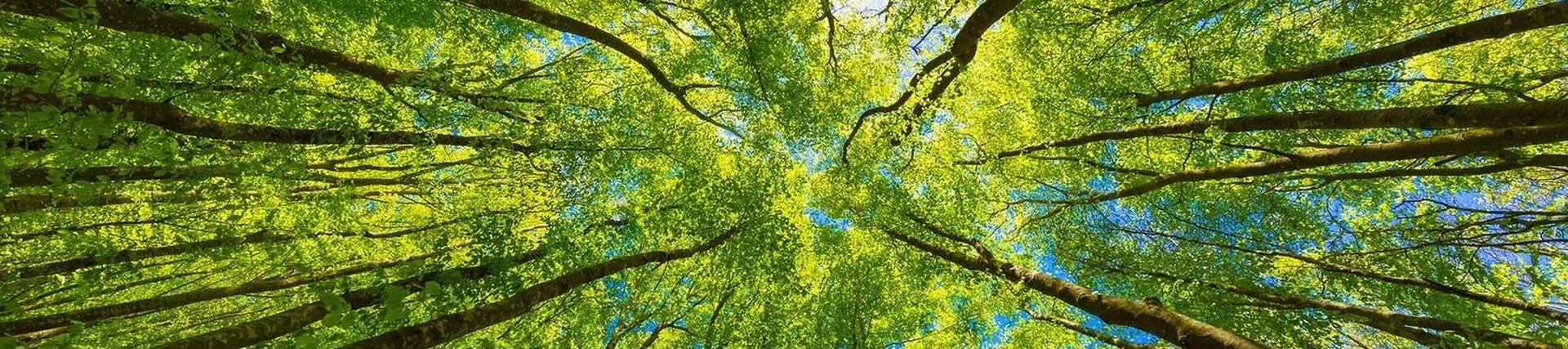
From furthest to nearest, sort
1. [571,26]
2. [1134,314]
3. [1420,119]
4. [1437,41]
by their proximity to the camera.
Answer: [571,26] → [1134,314] → [1437,41] → [1420,119]

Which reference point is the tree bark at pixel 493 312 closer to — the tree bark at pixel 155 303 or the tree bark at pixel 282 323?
the tree bark at pixel 282 323

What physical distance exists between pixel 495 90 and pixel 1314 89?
365 inches

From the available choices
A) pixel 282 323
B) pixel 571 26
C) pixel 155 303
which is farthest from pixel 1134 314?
pixel 155 303

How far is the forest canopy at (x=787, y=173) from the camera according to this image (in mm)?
4871

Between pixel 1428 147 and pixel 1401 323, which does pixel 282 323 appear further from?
pixel 1401 323

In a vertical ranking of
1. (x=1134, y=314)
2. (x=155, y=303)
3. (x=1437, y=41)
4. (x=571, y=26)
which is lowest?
(x=155, y=303)

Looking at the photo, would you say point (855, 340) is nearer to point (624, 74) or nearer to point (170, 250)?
point (624, 74)

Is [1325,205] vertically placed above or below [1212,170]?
above

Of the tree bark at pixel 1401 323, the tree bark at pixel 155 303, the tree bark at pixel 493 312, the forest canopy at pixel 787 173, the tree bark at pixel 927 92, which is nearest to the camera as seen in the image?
the tree bark at pixel 493 312

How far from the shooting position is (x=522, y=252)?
6.45 metres

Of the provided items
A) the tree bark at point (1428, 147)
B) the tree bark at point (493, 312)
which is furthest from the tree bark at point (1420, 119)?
the tree bark at point (493, 312)

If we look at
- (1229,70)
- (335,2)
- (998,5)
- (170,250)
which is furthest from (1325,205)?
(170,250)

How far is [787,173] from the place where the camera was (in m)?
10.3

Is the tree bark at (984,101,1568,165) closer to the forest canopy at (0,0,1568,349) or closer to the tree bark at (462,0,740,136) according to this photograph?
the forest canopy at (0,0,1568,349)
